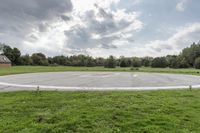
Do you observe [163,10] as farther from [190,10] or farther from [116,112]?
[116,112]

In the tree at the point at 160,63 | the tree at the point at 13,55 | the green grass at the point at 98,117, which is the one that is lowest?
the green grass at the point at 98,117

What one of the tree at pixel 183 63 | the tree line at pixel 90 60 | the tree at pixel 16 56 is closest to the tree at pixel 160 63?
the tree line at pixel 90 60

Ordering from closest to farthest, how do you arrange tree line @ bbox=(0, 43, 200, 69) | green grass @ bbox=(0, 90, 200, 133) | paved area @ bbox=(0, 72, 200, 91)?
green grass @ bbox=(0, 90, 200, 133) → paved area @ bbox=(0, 72, 200, 91) → tree line @ bbox=(0, 43, 200, 69)

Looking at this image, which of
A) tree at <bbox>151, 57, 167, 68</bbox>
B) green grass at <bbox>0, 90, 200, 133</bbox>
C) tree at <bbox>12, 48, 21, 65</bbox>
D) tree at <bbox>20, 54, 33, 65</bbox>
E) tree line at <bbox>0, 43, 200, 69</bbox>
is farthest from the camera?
tree at <bbox>151, 57, 167, 68</bbox>

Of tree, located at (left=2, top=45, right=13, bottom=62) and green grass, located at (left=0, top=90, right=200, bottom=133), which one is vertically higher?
tree, located at (left=2, top=45, right=13, bottom=62)

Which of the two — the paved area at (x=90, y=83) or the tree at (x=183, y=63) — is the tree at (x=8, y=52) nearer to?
the paved area at (x=90, y=83)

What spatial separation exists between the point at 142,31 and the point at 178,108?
18.6 meters

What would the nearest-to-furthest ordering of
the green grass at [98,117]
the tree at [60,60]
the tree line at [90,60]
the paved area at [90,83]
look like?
the green grass at [98,117] → the paved area at [90,83] → the tree line at [90,60] → the tree at [60,60]

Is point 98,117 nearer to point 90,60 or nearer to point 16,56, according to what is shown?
point 90,60

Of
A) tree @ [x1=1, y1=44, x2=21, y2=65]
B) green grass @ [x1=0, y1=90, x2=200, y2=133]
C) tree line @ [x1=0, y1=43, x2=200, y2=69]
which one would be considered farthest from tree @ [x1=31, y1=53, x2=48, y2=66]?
green grass @ [x1=0, y1=90, x2=200, y2=133]

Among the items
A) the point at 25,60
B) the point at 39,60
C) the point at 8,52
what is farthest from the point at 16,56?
the point at 39,60

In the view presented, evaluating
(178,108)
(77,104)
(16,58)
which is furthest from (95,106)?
(16,58)

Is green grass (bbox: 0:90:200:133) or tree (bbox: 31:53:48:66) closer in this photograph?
green grass (bbox: 0:90:200:133)

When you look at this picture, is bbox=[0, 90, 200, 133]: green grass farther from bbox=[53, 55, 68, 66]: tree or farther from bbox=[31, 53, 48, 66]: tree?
bbox=[53, 55, 68, 66]: tree
